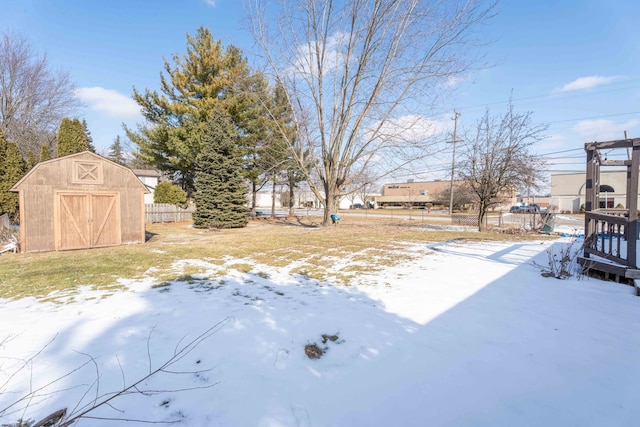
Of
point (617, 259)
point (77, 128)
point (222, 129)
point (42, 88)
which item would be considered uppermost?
point (42, 88)

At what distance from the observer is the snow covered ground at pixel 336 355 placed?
200 cm

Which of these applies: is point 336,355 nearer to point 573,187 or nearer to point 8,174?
point 8,174

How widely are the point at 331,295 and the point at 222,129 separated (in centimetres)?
1576

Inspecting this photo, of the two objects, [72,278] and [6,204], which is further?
[6,204]

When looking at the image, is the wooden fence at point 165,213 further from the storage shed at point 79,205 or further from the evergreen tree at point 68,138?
the storage shed at point 79,205

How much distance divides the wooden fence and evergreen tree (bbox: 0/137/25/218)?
578 cm

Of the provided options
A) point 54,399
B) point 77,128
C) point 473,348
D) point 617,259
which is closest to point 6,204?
point 77,128

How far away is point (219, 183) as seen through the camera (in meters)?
16.7

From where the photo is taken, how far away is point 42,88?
63.6 ft

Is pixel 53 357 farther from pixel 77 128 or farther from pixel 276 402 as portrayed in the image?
pixel 77 128

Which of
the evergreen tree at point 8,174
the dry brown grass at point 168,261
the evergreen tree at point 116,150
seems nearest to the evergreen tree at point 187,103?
the evergreen tree at point 8,174

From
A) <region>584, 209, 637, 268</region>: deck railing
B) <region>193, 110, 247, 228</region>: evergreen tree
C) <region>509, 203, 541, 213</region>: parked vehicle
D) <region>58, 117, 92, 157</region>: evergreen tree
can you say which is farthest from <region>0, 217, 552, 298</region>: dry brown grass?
<region>509, 203, 541, 213</region>: parked vehicle

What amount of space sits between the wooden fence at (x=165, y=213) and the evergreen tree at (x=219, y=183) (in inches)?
154

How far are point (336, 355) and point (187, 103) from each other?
68.2ft
